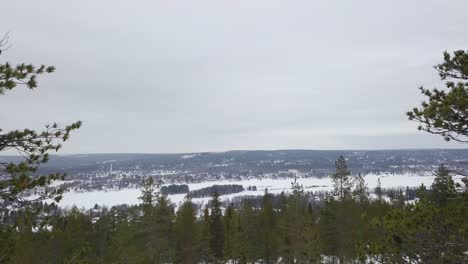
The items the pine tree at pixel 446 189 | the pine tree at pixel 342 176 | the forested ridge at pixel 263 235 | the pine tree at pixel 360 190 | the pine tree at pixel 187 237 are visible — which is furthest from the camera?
the pine tree at pixel 360 190

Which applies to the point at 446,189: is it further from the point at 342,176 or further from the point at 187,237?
the point at 342,176

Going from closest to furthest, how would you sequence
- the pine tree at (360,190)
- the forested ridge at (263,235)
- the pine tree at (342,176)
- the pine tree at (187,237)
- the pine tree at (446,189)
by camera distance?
1. the forested ridge at (263,235)
2. the pine tree at (446,189)
3. the pine tree at (187,237)
4. the pine tree at (342,176)
5. the pine tree at (360,190)

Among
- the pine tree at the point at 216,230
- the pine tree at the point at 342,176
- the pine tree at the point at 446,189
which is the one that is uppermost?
the pine tree at the point at 446,189

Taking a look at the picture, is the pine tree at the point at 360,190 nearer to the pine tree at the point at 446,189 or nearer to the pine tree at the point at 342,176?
the pine tree at the point at 342,176

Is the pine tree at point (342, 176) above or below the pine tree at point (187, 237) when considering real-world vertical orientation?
above

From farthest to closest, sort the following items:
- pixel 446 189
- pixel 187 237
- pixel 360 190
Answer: pixel 360 190, pixel 187 237, pixel 446 189

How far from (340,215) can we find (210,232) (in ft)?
47.6

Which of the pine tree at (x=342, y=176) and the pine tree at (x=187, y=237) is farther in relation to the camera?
the pine tree at (x=342, y=176)

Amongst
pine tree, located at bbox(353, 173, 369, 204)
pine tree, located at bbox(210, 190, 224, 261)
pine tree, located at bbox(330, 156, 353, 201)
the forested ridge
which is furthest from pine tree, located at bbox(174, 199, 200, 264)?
pine tree, located at bbox(353, 173, 369, 204)

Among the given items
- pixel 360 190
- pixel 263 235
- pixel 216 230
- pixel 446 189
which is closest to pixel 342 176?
pixel 360 190

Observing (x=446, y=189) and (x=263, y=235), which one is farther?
(x=263, y=235)

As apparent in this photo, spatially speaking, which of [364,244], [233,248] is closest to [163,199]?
[233,248]

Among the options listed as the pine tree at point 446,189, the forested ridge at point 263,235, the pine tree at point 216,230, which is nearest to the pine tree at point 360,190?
the forested ridge at point 263,235

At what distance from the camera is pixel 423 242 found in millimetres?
7660
